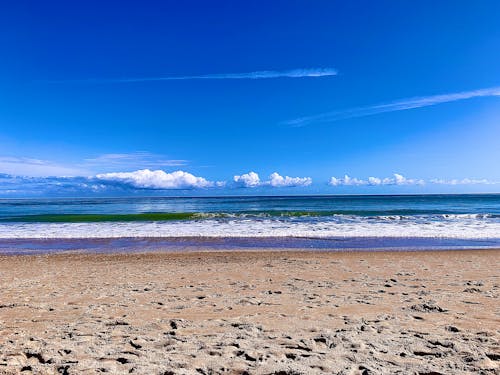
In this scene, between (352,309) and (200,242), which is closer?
(352,309)

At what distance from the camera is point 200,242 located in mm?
18438

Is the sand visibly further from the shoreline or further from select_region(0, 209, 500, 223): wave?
select_region(0, 209, 500, 223): wave

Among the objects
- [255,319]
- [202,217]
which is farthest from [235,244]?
[202,217]

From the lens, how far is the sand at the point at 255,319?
13.7 ft

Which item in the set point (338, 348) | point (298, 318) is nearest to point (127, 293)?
point (298, 318)

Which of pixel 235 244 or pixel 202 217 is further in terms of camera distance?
pixel 202 217

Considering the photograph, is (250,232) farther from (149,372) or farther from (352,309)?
(149,372)

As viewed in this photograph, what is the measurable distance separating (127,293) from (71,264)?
574 cm

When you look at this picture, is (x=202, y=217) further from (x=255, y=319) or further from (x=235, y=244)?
(x=255, y=319)

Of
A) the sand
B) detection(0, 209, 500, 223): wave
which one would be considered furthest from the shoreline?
detection(0, 209, 500, 223): wave

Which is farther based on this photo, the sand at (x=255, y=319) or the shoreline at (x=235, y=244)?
the shoreline at (x=235, y=244)

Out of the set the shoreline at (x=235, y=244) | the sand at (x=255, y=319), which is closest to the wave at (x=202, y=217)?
the shoreline at (x=235, y=244)

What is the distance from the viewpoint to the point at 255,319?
19.1 ft

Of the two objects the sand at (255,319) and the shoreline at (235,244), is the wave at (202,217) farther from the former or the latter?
the sand at (255,319)
